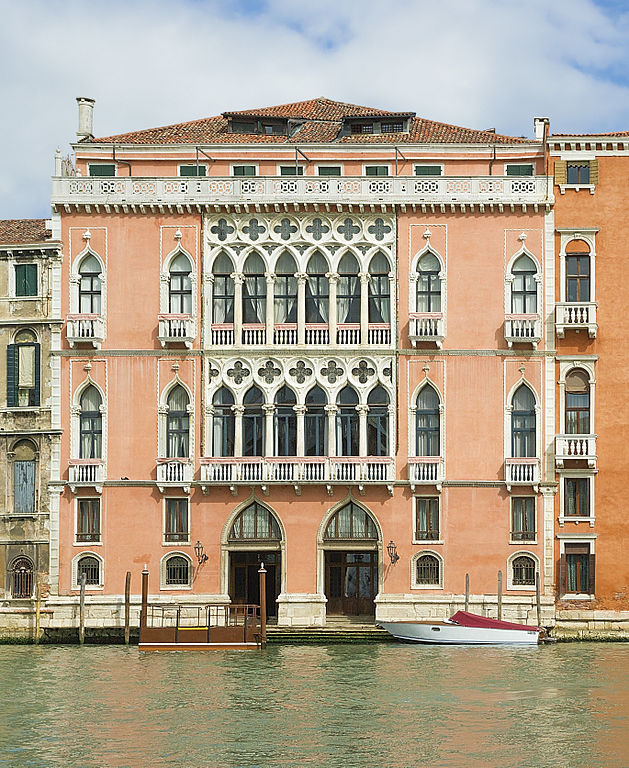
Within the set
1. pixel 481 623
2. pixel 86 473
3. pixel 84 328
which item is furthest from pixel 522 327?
pixel 86 473

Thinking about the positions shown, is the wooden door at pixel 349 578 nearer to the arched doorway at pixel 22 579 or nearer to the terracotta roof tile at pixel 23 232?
the arched doorway at pixel 22 579

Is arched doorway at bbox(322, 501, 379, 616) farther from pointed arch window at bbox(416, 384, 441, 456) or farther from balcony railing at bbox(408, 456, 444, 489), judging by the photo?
pointed arch window at bbox(416, 384, 441, 456)

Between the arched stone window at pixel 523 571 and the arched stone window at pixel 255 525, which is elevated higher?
the arched stone window at pixel 255 525

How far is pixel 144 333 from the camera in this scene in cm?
3794

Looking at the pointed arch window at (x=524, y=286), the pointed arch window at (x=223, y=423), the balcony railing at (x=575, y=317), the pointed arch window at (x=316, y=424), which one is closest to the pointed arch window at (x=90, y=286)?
the pointed arch window at (x=223, y=423)

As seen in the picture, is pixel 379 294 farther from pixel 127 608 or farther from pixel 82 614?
pixel 82 614

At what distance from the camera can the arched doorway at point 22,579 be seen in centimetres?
3734

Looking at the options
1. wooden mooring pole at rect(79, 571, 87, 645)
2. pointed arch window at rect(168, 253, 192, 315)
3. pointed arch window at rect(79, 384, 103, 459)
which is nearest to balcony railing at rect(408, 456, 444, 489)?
pointed arch window at rect(168, 253, 192, 315)

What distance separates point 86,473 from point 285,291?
6605mm

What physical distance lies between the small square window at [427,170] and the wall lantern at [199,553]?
10803 mm

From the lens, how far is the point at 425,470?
37188 mm

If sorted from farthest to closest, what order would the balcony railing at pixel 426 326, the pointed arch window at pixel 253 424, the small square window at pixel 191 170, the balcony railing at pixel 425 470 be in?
the small square window at pixel 191 170 → the pointed arch window at pixel 253 424 → the balcony railing at pixel 426 326 → the balcony railing at pixel 425 470

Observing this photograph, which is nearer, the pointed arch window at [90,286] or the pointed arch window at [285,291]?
the pointed arch window at [285,291]

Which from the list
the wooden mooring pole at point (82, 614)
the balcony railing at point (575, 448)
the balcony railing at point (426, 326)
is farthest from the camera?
the balcony railing at point (426, 326)
